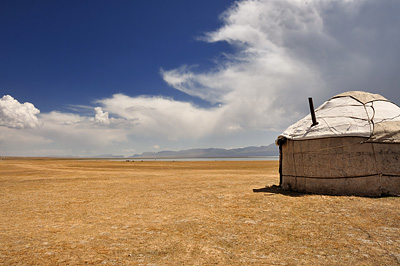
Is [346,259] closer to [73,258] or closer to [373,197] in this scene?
[73,258]

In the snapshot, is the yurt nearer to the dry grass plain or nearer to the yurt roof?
the yurt roof

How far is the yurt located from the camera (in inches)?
329

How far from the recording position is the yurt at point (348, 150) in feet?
27.4

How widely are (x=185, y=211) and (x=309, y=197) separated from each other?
456cm

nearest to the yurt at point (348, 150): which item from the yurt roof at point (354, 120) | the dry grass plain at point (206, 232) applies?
the yurt roof at point (354, 120)

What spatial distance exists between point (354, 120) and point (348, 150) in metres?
1.36

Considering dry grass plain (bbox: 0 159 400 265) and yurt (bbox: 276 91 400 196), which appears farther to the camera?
yurt (bbox: 276 91 400 196)

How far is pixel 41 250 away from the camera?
4.27m

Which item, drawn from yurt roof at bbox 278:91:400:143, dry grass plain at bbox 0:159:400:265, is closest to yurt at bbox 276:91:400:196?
yurt roof at bbox 278:91:400:143

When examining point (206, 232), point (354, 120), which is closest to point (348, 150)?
point (354, 120)

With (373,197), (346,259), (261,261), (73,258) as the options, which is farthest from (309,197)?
(73,258)

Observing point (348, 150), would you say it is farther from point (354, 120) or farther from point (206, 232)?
point (206, 232)

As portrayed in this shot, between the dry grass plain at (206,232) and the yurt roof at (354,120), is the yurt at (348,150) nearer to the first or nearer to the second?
the yurt roof at (354,120)

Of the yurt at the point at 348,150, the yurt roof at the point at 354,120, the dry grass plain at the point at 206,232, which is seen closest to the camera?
the dry grass plain at the point at 206,232
